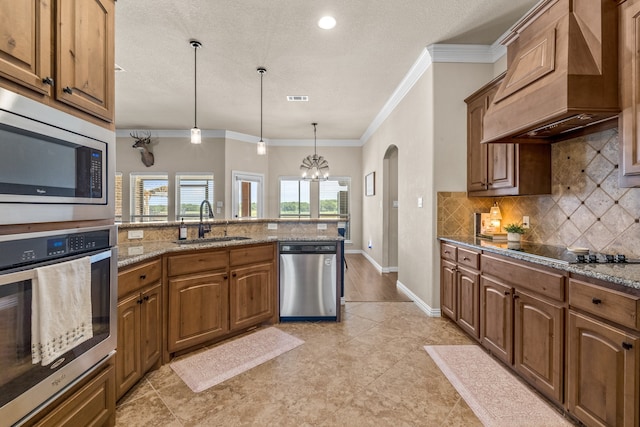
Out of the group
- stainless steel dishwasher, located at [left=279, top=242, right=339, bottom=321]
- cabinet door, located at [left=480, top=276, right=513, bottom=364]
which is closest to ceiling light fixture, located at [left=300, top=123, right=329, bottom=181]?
stainless steel dishwasher, located at [left=279, top=242, right=339, bottom=321]

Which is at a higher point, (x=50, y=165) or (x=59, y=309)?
(x=50, y=165)

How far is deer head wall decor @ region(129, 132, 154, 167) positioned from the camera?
21.6ft

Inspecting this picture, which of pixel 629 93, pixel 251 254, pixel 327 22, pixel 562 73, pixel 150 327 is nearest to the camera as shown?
pixel 629 93

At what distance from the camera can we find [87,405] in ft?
4.66

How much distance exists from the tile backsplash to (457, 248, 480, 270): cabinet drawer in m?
0.68

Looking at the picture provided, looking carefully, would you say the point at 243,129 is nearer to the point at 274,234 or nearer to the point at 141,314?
the point at 274,234

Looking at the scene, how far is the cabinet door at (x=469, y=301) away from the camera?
8.50 feet

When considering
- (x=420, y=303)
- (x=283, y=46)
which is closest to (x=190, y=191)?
(x=283, y=46)

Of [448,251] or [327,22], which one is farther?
[448,251]

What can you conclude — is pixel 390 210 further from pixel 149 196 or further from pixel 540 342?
pixel 149 196

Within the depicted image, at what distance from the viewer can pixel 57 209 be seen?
122 cm

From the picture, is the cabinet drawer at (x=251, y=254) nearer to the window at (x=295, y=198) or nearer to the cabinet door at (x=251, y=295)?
the cabinet door at (x=251, y=295)

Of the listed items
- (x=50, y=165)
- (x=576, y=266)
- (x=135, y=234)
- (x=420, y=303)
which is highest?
(x=50, y=165)

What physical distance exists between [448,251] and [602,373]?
5.46ft
